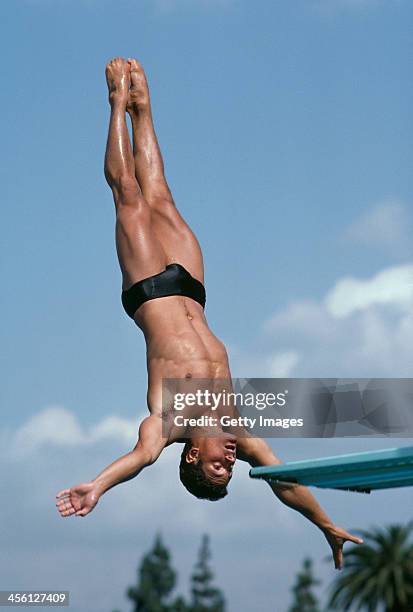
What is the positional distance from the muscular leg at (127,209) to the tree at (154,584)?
269ft

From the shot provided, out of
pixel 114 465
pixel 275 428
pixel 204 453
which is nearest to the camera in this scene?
pixel 114 465

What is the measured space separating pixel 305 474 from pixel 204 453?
6.56 feet

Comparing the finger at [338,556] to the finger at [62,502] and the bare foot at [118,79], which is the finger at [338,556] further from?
the bare foot at [118,79]

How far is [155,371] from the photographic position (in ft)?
40.7

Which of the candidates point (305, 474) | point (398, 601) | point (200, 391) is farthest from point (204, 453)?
point (398, 601)

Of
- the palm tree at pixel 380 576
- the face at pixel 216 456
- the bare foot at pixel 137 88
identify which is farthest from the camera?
the palm tree at pixel 380 576

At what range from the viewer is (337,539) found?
43.0 ft

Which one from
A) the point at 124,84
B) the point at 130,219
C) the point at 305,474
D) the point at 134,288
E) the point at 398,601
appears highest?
the point at 398,601

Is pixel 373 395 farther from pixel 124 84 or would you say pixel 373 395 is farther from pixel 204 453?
pixel 124 84

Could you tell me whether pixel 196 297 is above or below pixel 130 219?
below

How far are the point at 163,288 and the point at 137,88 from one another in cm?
282

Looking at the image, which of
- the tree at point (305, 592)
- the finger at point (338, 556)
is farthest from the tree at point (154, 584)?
the finger at point (338, 556)

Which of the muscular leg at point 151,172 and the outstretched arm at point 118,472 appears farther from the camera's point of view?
the muscular leg at point 151,172

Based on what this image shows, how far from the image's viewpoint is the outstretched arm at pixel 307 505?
1284 centimetres
